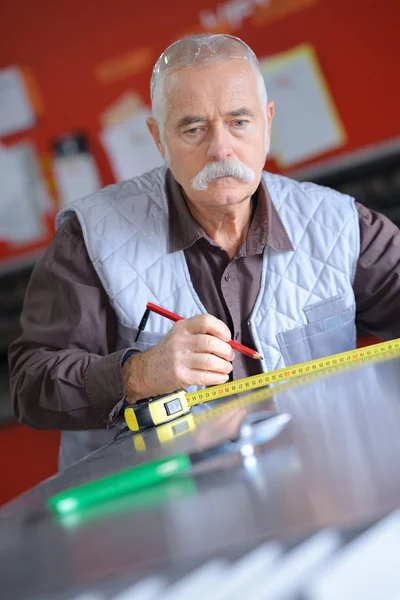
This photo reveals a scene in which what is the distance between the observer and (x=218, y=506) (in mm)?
809

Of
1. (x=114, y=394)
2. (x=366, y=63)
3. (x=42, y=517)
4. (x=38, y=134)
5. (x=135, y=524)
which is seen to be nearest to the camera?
(x=135, y=524)

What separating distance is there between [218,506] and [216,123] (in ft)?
3.81

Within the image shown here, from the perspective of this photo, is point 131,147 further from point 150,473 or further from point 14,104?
point 150,473

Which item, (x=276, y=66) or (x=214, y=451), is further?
(x=276, y=66)

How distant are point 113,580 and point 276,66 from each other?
3.08 meters

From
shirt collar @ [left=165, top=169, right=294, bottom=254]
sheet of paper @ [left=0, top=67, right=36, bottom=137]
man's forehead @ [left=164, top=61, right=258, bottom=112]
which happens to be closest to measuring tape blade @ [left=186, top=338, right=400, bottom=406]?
shirt collar @ [left=165, top=169, right=294, bottom=254]

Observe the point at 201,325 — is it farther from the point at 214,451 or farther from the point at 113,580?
the point at 113,580

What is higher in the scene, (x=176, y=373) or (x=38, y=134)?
(x=38, y=134)

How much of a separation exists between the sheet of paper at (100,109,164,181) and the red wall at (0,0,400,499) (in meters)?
0.06

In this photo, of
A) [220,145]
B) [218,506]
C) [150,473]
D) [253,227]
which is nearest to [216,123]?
[220,145]

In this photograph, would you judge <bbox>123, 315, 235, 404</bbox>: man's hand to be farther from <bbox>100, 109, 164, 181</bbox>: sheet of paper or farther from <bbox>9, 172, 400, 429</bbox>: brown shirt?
<bbox>100, 109, 164, 181</bbox>: sheet of paper

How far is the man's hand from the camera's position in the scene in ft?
4.70

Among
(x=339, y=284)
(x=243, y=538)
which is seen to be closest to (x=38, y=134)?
(x=339, y=284)

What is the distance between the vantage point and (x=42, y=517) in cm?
95
